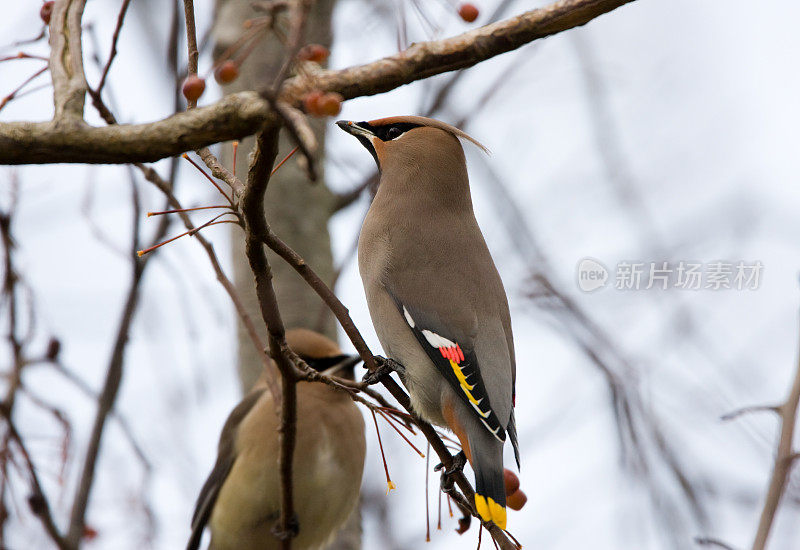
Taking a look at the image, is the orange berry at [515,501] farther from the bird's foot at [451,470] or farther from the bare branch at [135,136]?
the bare branch at [135,136]

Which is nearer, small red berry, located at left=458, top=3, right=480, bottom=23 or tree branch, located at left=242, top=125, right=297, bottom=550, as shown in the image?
tree branch, located at left=242, top=125, right=297, bottom=550

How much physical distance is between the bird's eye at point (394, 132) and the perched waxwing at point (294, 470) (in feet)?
3.31

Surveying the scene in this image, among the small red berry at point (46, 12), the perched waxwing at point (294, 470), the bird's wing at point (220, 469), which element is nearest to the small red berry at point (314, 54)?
the small red berry at point (46, 12)

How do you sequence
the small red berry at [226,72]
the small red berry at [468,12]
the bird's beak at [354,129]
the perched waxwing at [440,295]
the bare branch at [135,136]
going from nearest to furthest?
the bare branch at [135,136] < the small red berry at [226,72] < the small red berry at [468,12] < the perched waxwing at [440,295] < the bird's beak at [354,129]

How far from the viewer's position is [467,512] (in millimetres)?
2881

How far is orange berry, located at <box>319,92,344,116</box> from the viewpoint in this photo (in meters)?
1.52

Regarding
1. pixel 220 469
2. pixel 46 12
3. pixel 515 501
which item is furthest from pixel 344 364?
pixel 46 12

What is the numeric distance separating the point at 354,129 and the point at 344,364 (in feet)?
3.47

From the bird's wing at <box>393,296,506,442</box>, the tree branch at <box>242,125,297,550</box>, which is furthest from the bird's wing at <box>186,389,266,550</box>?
the bird's wing at <box>393,296,506,442</box>

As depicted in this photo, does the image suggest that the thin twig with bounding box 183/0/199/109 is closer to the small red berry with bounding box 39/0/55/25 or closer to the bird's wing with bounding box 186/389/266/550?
the small red berry with bounding box 39/0/55/25

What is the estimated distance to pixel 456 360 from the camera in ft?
9.99

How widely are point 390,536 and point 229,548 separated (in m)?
1.27

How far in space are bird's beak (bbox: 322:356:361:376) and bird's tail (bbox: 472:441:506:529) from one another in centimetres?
→ 135

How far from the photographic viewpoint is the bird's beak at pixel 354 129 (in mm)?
3666
